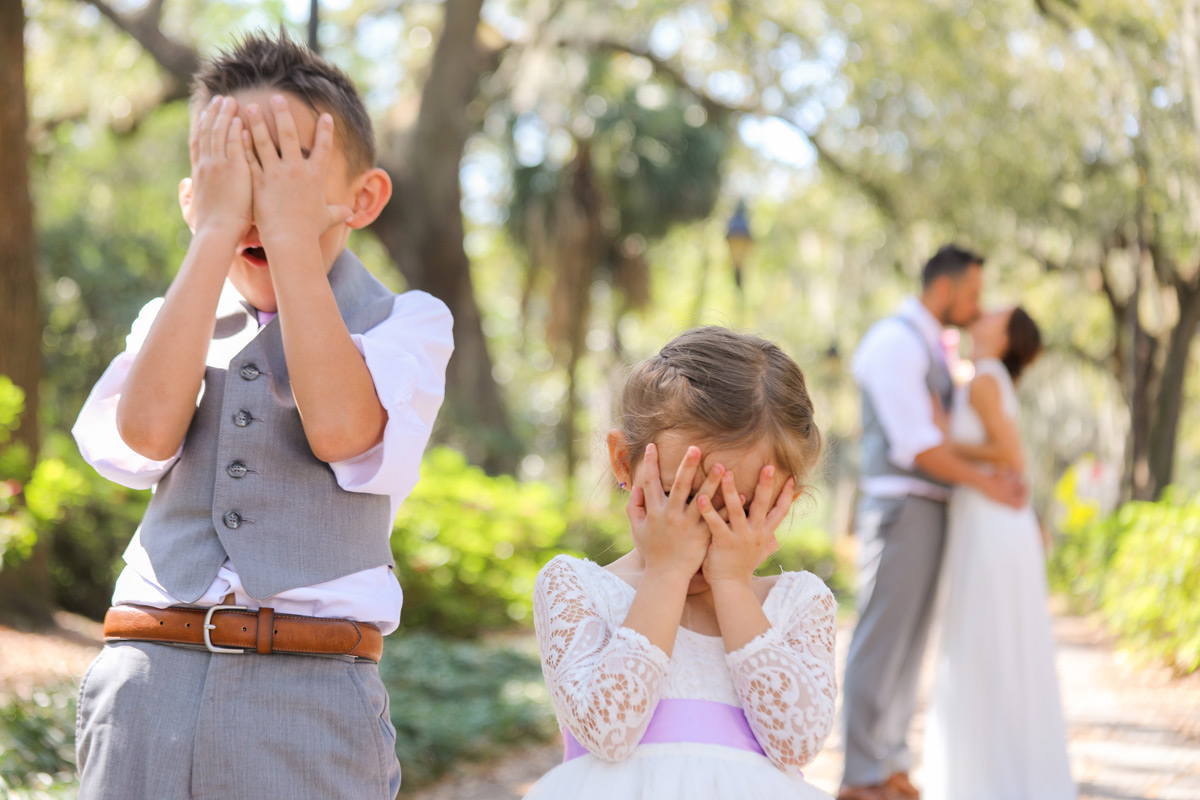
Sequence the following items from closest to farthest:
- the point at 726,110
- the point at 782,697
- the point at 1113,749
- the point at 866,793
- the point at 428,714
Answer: the point at 782,697, the point at 866,793, the point at 428,714, the point at 1113,749, the point at 726,110

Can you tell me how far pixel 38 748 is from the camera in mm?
3789

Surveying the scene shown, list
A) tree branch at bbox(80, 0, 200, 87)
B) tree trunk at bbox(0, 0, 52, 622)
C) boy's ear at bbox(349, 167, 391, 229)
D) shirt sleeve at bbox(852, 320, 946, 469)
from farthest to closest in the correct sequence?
tree branch at bbox(80, 0, 200, 87), tree trunk at bbox(0, 0, 52, 622), shirt sleeve at bbox(852, 320, 946, 469), boy's ear at bbox(349, 167, 391, 229)

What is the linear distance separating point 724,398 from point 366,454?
1.87 ft

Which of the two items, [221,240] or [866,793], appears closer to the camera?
[221,240]

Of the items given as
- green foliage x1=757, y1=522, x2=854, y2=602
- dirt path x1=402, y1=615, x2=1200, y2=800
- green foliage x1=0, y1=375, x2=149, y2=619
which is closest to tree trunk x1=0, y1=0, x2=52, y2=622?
green foliage x1=0, y1=375, x2=149, y2=619

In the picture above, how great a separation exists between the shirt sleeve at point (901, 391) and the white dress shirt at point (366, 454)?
9.94 ft

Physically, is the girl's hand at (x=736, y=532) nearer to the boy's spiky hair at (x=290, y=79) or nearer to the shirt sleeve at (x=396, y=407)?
the shirt sleeve at (x=396, y=407)

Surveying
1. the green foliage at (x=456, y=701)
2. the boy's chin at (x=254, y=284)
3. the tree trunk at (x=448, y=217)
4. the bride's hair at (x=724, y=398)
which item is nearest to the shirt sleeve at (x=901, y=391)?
the green foliage at (x=456, y=701)

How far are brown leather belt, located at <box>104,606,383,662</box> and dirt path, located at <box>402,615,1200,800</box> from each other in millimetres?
3427

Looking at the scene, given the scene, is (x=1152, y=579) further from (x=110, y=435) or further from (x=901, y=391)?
(x=110, y=435)

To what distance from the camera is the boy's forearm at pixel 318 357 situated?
1571mm

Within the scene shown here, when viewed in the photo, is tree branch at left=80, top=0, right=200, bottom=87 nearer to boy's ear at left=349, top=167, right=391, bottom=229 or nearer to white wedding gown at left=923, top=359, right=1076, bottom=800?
white wedding gown at left=923, top=359, right=1076, bottom=800

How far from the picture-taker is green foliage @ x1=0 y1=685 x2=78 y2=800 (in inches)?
133

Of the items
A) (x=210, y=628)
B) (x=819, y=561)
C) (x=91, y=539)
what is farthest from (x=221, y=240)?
(x=819, y=561)
